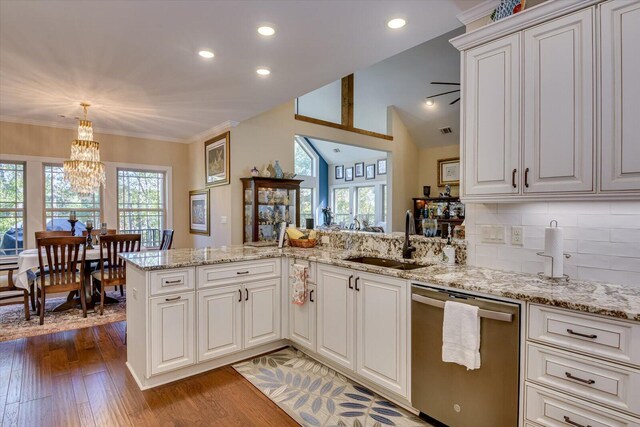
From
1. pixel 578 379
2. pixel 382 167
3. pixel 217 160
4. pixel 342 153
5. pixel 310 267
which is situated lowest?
pixel 578 379

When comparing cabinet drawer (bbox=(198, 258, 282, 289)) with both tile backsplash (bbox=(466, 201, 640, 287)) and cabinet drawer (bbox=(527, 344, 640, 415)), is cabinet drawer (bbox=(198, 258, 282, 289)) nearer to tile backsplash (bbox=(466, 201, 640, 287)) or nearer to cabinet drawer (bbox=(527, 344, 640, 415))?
tile backsplash (bbox=(466, 201, 640, 287))

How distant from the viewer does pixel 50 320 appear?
156 inches

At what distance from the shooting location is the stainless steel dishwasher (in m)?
1.67

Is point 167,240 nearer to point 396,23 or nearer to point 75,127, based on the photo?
point 75,127

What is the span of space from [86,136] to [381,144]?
17.7ft

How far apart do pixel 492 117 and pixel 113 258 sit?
424cm

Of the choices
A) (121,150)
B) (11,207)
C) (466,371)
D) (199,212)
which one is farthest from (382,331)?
(11,207)

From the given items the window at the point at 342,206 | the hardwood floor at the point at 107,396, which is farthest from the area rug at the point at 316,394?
the window at the point at 342,206

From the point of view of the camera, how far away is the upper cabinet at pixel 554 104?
1601mm

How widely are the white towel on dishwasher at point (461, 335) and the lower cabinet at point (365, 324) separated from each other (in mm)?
313

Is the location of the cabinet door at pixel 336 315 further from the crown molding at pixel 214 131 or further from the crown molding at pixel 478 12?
the crown molding at pixel 214 131

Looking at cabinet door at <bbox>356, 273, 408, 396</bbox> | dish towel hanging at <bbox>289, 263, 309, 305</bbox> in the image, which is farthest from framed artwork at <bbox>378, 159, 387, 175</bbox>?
cabinet door at <bbox>356, 273, 408, 396</bbox>

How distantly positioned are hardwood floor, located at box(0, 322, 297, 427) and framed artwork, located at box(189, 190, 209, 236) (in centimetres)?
286

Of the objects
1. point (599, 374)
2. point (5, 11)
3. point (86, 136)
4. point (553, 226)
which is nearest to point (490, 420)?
point (599, 374)
